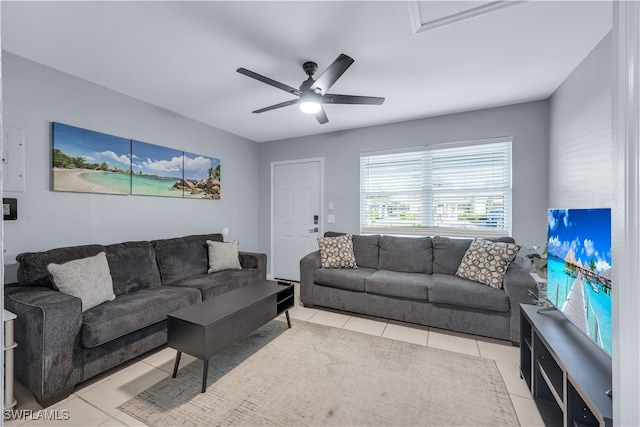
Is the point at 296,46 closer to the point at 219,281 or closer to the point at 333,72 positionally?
the point at 333,72

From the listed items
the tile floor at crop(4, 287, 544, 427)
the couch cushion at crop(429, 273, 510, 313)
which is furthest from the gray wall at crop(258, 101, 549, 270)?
the tile floor at crop(4, 287, 544, 427)

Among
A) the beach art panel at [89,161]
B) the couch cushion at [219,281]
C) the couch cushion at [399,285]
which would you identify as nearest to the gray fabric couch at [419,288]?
the couch cushion at [399,285]

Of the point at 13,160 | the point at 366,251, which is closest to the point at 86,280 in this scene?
the point at 13,160

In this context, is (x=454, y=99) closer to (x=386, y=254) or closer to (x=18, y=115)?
(x=386, y=254)

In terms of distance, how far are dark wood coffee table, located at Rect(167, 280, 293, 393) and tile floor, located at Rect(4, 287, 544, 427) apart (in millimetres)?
314

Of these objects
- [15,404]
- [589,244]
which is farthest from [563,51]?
[15,404]

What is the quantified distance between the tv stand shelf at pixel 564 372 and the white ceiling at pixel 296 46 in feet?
6.49

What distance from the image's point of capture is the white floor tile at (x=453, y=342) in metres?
2.56

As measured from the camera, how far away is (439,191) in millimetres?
3826

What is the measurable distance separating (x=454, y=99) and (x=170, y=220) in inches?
143

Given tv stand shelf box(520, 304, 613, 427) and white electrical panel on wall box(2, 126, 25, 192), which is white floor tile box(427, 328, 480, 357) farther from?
white electrical panel on wall box(2, 126, 25, 192)

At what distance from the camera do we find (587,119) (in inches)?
93.3

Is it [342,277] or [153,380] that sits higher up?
[342,277]

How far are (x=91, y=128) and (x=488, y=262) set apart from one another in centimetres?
413
